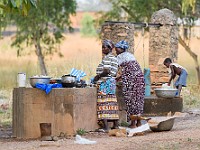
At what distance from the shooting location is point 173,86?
15.2m

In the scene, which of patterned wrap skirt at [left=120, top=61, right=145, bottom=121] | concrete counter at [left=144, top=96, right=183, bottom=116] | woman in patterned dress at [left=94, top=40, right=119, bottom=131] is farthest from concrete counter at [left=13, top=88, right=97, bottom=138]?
concrete counter at [left=144, top=96, right=183, bottom=116]

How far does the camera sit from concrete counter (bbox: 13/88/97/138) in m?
11.7

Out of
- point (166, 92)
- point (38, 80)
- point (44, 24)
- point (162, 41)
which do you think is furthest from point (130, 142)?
point (44, 24)

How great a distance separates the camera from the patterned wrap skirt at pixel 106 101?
1206 centimetres

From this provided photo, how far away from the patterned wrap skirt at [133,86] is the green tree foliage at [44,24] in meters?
13.6

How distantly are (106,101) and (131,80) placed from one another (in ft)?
2.41

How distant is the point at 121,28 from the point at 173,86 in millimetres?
1866

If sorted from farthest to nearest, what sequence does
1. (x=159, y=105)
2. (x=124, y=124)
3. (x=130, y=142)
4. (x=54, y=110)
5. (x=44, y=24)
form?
(x=44, y=24), (x=159, y=105), (x=124, y=124), (x=54, y=110), (x=130, y=142)

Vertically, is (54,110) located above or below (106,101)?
below

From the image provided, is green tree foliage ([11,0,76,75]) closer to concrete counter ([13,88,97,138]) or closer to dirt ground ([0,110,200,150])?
concrete counter ([13,88,97,138])

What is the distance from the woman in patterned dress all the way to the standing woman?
389mm

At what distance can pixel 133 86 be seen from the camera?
12.6m

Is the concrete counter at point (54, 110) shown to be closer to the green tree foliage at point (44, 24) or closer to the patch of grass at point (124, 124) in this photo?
the patch of grass at point (124, 124)

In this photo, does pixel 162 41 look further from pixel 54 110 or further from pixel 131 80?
pixel 54 110
